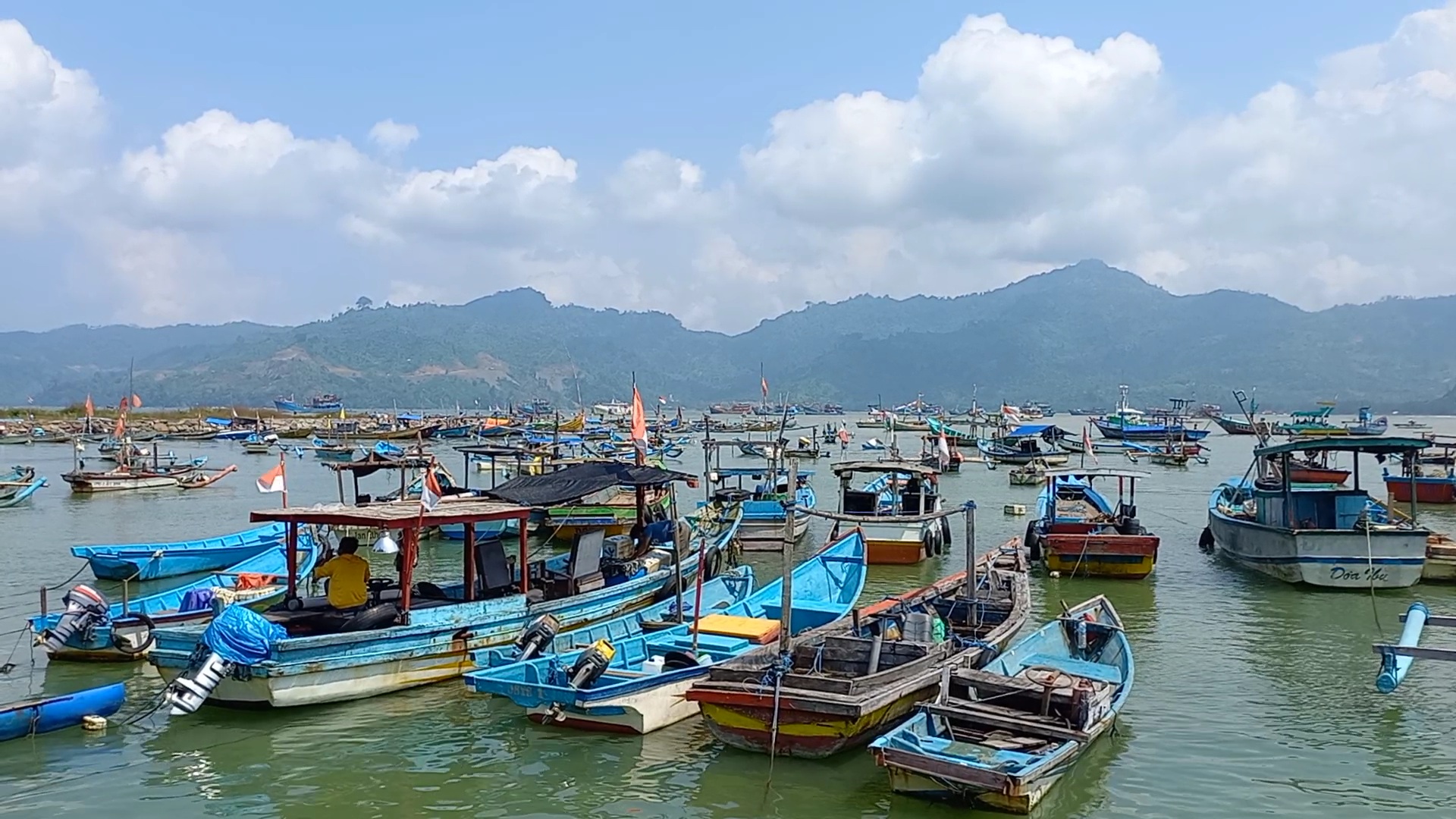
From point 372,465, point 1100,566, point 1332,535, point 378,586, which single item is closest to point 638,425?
point 372,465

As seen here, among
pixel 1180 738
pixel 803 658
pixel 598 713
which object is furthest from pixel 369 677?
pixel 1180 738

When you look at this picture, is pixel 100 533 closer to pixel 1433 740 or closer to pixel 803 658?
pixel 803 658

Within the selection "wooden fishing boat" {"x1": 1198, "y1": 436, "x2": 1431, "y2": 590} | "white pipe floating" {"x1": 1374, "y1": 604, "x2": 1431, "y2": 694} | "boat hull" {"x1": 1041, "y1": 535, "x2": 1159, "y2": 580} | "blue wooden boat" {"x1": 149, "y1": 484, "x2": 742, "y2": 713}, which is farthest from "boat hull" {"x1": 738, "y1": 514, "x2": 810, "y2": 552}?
"white pipe floating" {"x1": 1374, "y1": 604, "x2": 1431, "y2": 694}

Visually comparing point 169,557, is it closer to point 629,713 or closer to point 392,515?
point 392,515

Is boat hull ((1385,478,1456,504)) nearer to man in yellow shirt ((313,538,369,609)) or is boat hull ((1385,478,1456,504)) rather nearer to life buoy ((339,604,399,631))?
life buoy ((339,604,399,631))

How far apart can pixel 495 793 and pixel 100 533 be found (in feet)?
93.3

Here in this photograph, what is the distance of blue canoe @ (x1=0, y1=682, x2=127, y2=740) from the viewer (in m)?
12.4

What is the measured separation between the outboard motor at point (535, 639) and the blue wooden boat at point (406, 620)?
121 centimetres

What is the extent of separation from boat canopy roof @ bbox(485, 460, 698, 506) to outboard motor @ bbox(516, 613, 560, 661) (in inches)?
115

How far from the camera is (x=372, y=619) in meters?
14.3

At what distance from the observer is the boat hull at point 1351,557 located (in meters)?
21.0

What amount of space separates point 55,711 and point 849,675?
9.64 m

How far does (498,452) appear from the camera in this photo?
108ft

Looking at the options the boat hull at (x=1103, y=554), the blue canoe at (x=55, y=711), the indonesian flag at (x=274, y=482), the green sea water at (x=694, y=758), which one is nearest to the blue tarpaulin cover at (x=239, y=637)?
the green sea water at (x=694, y=758)
